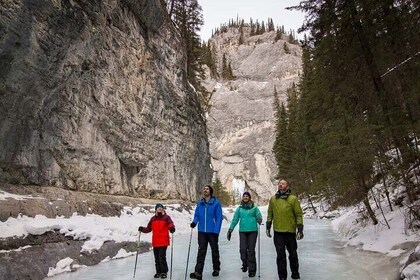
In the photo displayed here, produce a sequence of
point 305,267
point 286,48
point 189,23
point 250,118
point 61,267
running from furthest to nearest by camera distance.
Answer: point 286,48 < point 250,118 < point 189,23 < point 61,267 < point 305,267

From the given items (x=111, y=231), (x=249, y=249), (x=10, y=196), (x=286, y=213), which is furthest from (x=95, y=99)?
(x=286, y=213)

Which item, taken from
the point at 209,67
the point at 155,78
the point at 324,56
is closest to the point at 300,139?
the point at 155,78

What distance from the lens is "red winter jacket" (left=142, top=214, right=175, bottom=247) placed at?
8.25 metres

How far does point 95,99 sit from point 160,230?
10618 mm

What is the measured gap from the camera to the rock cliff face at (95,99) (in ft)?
36.4

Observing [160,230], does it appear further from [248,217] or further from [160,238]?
[248,217]

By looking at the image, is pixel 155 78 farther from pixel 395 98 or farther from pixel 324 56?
pixel 395 98

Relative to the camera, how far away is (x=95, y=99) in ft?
56.3

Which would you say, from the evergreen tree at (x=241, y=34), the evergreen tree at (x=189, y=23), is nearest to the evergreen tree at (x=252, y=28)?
the evergreen tree at (x=241, y=34)

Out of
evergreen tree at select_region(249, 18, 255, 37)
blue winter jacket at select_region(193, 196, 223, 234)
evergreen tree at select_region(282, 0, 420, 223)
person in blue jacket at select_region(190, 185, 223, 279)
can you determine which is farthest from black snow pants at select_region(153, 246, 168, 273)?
evergreen tree at select_region(249, 18, 255, 37)

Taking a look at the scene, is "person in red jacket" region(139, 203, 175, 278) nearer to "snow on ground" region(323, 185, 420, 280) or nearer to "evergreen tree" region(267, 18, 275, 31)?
"snow on ground" region(323, 185, 420, 280)

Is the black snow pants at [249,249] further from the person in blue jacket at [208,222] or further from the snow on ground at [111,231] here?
the snow on ground at [111,231]

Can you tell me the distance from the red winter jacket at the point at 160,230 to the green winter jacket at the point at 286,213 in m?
2.43

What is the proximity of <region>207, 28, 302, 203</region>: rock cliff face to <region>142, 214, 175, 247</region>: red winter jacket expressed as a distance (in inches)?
3046
